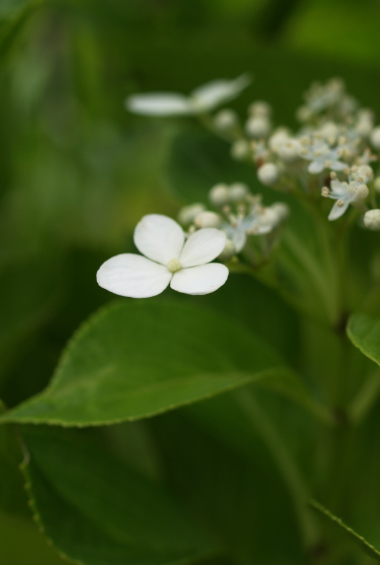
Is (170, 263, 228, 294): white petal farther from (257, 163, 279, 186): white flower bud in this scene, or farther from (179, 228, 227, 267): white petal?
(257, 163, 279, 186): white flower bud

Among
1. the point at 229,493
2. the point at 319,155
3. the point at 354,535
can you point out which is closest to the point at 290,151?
the point at 319,155

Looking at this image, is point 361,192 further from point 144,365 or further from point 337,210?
point 144,365

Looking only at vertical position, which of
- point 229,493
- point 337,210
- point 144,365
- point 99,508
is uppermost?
point 337,210

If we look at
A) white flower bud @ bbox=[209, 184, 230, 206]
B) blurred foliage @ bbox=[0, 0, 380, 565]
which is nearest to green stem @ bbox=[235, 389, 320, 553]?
blurred foliage @ bbox=[0, 0, 380, 565]

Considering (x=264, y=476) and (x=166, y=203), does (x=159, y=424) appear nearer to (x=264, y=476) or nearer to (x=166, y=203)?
(x=264, y=476)

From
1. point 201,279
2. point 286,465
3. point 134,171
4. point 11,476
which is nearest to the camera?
point 201,279

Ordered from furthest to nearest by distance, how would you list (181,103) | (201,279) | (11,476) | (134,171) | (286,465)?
(134,171)
(181,103)
(286,465)
(11,476)
(201,279)

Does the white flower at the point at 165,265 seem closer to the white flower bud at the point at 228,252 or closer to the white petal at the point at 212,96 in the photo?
the white flower bud at the point at 228,252

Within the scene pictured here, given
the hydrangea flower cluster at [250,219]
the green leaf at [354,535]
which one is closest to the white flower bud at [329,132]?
the hydrangea flower cluster at [250,219]
